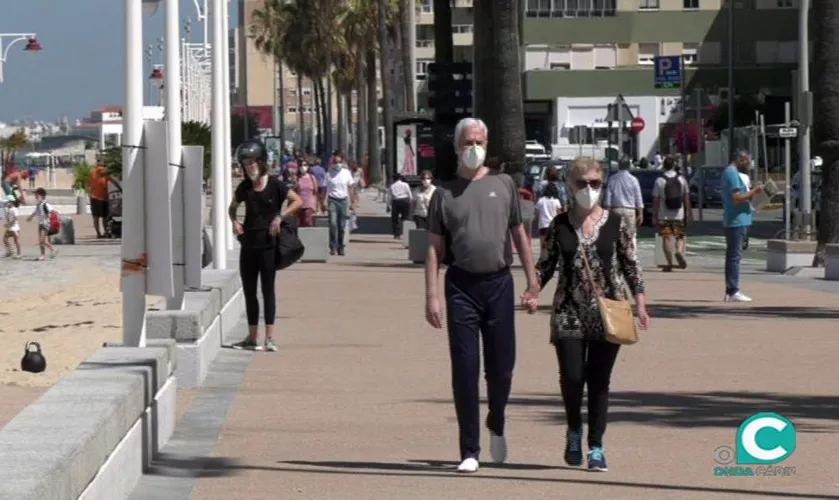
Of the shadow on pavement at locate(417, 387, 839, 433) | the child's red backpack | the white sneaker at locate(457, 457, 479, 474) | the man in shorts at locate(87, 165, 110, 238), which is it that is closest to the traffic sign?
the man in shorts at locate(87, 165, 110, 238)

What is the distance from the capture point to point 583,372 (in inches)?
380

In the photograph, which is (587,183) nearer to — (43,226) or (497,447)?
(497,447)

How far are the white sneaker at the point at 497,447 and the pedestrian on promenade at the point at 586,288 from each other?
352 millimetres

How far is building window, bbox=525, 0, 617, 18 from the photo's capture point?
88062 mm

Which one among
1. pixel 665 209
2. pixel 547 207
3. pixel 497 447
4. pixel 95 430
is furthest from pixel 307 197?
pixel 95 430

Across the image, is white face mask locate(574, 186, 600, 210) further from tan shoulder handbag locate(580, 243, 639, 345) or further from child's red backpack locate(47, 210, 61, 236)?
child's red backpack locate(47, 210, 61, 236)

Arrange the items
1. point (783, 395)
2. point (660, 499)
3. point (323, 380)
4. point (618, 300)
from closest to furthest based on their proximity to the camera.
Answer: point (660, 499) → point (618, 300) → point (783, 395) → point (323, 380)

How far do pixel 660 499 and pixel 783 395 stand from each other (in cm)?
435

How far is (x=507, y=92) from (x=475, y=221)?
20.6 metres

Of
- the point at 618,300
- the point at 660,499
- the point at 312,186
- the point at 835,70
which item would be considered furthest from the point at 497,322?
the point at 312,186

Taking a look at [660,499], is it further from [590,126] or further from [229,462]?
[590,126]

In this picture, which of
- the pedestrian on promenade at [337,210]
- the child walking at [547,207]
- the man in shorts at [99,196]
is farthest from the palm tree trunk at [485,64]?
the man in shorts at [99,196]

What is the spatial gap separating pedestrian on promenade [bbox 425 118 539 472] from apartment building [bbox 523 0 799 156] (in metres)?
75.9

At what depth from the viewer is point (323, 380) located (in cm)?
1409
